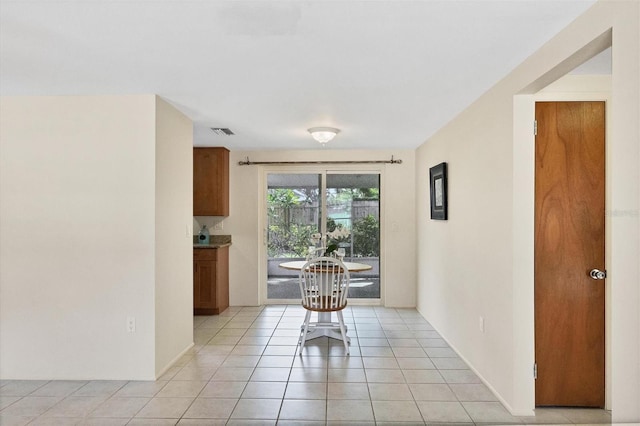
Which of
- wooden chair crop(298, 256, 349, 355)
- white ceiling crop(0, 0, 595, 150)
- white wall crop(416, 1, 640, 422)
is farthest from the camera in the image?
wooden chair crop(298, 256, 349, 355)

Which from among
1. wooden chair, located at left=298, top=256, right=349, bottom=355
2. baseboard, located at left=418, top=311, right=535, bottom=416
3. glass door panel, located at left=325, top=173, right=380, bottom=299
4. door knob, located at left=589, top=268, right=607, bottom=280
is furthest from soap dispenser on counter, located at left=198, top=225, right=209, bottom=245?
door knob, located at left=589, top=268, right=607, bottom=280

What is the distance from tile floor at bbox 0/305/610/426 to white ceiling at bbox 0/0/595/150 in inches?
89.4

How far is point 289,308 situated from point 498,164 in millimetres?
3649

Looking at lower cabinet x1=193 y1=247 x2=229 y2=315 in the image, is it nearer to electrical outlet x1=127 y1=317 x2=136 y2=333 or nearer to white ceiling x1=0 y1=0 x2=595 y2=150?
electrical outlet x1=127 y1=317 x2=136 y2=333

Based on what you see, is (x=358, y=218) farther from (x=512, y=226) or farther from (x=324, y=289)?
(x=512, y=226)

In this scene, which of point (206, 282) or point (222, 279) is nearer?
point (206, 282)

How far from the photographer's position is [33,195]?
3.04m

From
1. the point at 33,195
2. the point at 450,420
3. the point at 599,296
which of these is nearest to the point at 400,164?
the point at 599,296

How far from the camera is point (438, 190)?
421cm

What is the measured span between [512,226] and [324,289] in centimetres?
205

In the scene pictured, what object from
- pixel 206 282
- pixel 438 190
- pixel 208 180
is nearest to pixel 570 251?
pixel 438 190

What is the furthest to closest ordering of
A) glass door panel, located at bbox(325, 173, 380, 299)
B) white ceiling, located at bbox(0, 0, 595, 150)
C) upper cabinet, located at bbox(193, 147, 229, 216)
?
glass door panel, located at bbox(325, 173, 380, 299) → upper cabinet, located at bbox(193, 147, 229, 216) → white ceiling, located at bbox(0, 0, 595, 150)

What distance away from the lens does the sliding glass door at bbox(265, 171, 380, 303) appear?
5.74 meters

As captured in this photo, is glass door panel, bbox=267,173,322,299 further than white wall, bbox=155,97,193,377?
Yes
